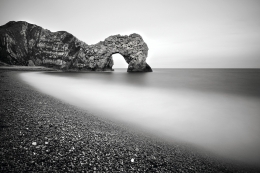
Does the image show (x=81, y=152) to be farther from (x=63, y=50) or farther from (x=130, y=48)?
(x=63, y=50)

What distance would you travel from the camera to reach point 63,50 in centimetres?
7738

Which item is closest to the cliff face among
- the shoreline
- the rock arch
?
the rock arch

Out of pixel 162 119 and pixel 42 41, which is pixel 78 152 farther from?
pixel 42 41

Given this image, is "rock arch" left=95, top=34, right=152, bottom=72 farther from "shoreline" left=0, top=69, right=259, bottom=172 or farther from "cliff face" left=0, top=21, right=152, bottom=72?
"shoreline" left=0, top=69, right=259, bottom=172

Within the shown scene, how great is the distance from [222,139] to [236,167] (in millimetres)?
1616

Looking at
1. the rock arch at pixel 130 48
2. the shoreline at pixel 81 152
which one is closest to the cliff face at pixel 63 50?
the rock arch at pixel 130 48

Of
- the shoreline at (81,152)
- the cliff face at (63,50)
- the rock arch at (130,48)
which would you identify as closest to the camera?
the shoreline at (81,152)

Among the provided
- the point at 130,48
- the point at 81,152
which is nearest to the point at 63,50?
the point at 130,48

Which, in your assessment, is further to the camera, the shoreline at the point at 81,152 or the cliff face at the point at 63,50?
the cliff face at the point at 63,50

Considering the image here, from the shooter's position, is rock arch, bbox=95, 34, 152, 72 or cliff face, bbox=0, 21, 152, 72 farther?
cliff face, bbox=0, 21, 152, 72

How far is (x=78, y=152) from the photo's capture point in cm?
253

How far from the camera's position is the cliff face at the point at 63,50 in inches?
2355

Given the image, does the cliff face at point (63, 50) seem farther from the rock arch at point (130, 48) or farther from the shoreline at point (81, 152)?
the shoreline at point (81, 152)

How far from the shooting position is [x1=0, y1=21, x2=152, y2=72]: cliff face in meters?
59.8
